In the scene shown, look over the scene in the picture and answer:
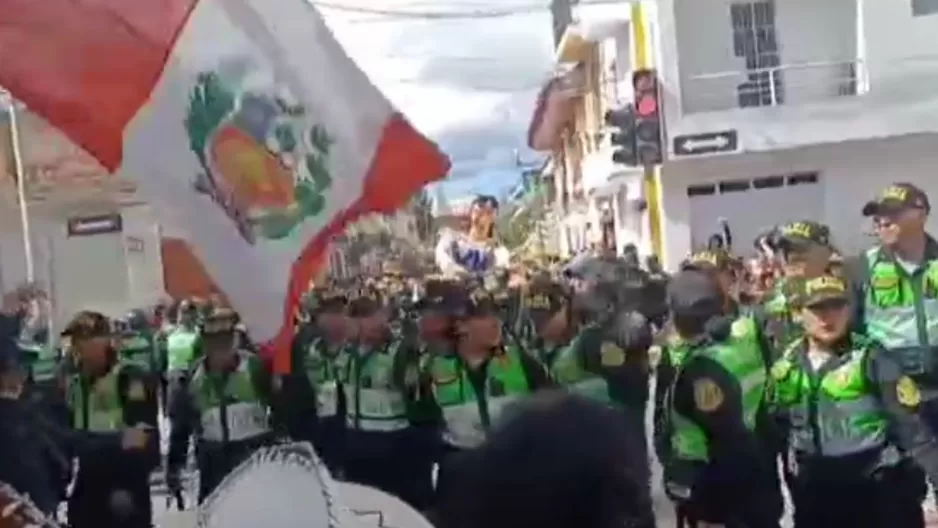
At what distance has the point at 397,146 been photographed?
6.82 metres

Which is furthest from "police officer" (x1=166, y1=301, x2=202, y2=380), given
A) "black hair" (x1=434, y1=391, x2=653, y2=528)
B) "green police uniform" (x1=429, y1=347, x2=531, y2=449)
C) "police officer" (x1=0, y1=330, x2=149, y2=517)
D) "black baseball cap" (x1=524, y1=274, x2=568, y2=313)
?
"black hair" (x1=434, y1=391, x2=653, y2=528)

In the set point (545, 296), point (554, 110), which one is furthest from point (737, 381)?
point (554, 110)

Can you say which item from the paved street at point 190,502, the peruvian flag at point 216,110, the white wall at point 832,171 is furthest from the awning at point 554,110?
the peruvian flag at point 216,110

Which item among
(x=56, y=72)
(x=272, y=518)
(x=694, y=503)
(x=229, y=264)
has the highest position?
(x=56, y=72)

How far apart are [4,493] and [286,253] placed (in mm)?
2530

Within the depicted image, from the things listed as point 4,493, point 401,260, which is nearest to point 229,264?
point 4,493

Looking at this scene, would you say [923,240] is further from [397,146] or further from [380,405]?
[380,405]

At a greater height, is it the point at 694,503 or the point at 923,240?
the point at 923,240

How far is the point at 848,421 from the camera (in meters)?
6.97

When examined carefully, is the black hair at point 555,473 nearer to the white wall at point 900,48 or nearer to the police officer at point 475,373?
the police officer at point 475,373

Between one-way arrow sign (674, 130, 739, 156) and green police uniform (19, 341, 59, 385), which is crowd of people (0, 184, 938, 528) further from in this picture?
one-way arrow sign (674, 130, 739, 156)

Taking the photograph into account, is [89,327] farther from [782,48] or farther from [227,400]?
[782,48]

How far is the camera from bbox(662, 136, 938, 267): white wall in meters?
31.2

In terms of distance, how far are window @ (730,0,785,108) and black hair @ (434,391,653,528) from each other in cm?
2931
